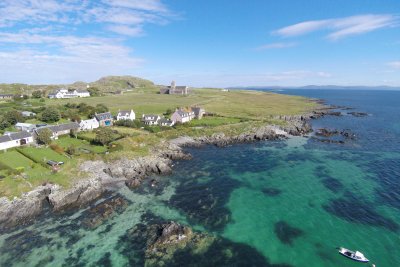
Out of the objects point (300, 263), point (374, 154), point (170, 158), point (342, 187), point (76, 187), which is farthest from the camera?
point (374, 154)

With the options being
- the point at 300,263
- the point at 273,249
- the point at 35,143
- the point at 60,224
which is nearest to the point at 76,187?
the point at 60,224

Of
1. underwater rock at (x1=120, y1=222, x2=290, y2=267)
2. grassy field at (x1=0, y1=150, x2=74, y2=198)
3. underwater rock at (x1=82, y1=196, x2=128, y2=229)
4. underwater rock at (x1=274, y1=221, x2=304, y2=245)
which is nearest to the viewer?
underwater rock at (x1=120, y1=222, x2=290, y2=267)

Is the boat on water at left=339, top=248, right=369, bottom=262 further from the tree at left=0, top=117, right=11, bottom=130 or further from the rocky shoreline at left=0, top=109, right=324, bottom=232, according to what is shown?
the tree at left=0, top=117, right=11, bottom=130

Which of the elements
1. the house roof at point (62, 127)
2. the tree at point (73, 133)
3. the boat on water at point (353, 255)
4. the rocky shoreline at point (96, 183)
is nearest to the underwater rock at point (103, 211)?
the rocky shoreline at point (96, 183)

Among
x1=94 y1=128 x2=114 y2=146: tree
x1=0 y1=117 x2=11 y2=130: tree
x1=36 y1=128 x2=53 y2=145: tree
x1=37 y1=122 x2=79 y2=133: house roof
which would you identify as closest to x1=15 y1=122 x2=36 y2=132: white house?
x1=0 y1=117 x2=11 y2=130: tree

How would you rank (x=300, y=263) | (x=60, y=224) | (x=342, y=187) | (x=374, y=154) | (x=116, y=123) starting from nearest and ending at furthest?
(x=300, y=263) → (x=60, y=224) → (x=342, y=187) → (x=374, y=154) → (x=116, y=123)

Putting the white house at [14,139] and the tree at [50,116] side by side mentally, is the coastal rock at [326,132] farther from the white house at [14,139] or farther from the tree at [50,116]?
the tree at [50,116]

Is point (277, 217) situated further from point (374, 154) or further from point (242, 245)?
point (374, 154)
